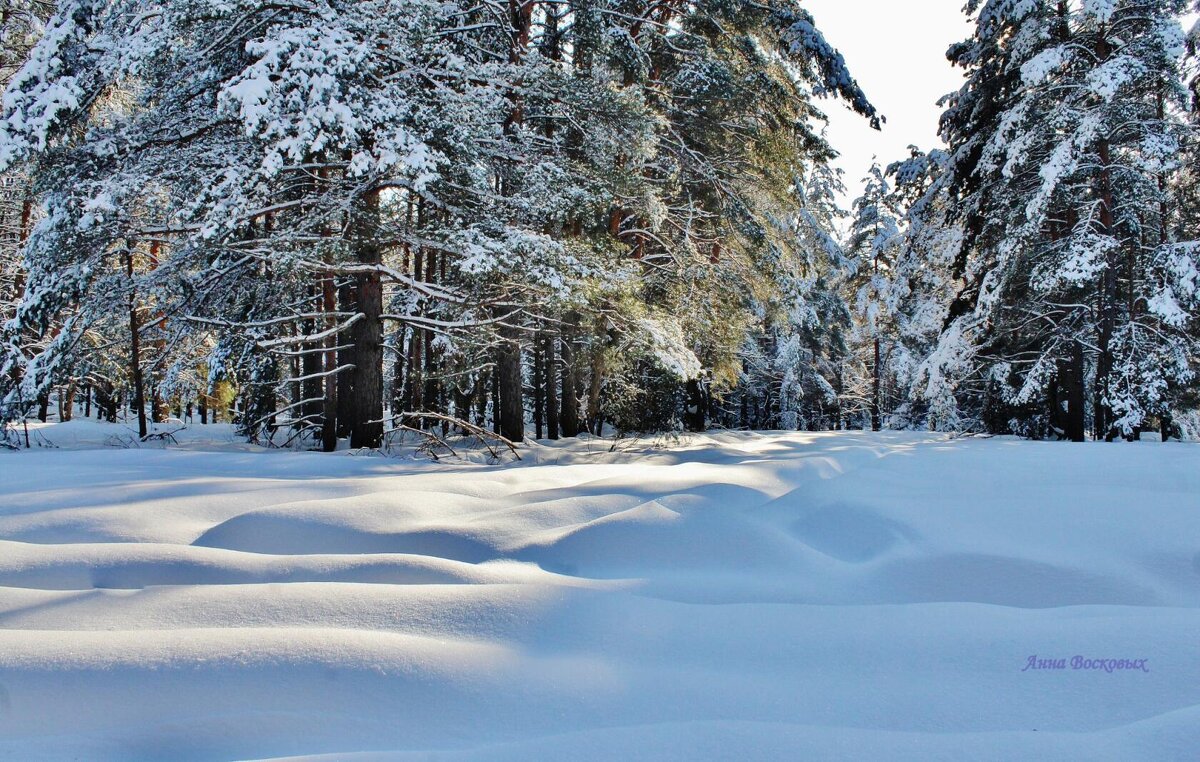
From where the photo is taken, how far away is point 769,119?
474 inches

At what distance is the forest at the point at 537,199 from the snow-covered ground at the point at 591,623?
4.25 m

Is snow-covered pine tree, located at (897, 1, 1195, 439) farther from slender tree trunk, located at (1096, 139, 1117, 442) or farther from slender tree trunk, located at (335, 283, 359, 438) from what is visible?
slender tree trunk, located at (335, 283, 359, 438)

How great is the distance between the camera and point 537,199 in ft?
27.2

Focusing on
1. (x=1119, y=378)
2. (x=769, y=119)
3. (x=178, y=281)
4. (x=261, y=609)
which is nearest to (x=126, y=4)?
(x=178, y=281)

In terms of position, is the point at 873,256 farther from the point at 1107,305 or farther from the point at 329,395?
the point at 329,395

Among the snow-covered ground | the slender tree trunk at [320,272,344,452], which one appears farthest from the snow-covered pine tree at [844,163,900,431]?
the snow-covered ground

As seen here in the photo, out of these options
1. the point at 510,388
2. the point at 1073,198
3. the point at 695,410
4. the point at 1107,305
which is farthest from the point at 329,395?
the point at 1073,198

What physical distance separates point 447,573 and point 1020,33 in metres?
15.5

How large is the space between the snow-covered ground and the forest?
425 cm

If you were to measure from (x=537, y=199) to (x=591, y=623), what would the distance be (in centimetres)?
675

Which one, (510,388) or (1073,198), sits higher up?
(1073,198)

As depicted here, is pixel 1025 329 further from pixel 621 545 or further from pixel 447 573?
pixel 447 573

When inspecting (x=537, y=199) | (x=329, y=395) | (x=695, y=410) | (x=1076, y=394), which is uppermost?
(x=537, y=199)

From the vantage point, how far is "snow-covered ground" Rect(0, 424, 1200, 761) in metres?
1.73
